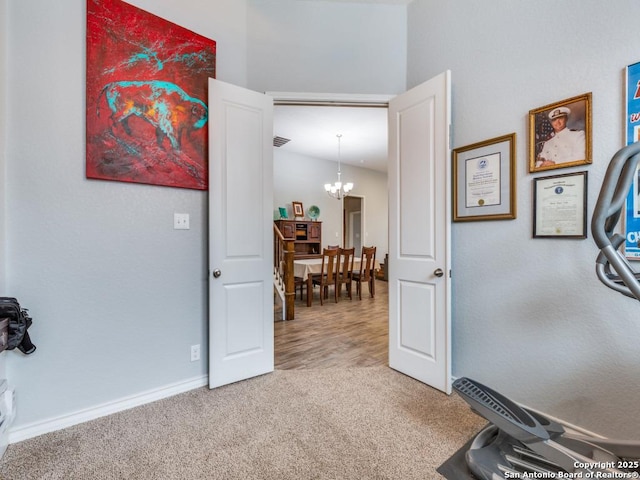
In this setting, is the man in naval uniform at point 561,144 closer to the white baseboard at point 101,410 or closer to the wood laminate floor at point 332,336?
the wood laminate floor at point 332,336

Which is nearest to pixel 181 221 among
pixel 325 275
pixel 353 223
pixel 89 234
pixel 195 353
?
pixel 89 234

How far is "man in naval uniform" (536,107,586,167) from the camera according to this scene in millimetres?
1614

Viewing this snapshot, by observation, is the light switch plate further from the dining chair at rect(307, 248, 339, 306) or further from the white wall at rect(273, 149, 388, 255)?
the white wall at rect(273, 149, 388, 255)

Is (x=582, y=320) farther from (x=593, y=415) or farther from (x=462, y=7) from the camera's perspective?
(x=462, y=7)

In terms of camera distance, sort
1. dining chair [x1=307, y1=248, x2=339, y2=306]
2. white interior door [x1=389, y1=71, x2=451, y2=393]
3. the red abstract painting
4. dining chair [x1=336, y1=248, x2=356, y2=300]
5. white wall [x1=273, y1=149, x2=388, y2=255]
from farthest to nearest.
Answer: white wall [x1=273, y1=149, x2=388, y2=255], dining chair [x1=336, y1=248, x2=356, y2=300], dining chair [x1=307, y1=248, x2=339, y2=306], white interior door [x1=389, y1=71, x2=451, y2=393], the red abstract painting

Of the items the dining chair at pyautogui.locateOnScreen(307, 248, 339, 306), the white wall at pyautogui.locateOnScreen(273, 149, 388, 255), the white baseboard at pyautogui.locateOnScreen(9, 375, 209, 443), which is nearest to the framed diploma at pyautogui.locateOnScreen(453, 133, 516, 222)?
the white baseboard at pyautogui.locateOnScreen(9, 375, 209, 443)

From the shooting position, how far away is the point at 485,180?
2027 mm

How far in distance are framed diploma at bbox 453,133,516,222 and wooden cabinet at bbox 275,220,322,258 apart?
15.1ft

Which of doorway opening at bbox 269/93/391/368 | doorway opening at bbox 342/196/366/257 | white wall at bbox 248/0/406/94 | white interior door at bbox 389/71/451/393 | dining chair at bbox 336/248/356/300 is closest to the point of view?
white interior door at bbox 389/71/451/393

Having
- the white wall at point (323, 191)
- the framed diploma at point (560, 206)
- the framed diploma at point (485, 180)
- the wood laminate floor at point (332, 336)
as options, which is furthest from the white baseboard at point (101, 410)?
the white wall at point (323, 191)

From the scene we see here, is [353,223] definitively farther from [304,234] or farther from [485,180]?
[485,180]

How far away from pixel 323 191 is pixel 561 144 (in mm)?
6122

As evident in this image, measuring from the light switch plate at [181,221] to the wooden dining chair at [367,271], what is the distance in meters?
3.73

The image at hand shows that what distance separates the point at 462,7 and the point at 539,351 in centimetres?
235
